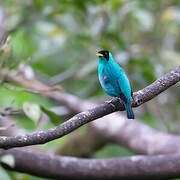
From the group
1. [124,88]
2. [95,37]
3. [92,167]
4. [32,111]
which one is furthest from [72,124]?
[95,37]

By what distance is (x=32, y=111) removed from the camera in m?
2.67

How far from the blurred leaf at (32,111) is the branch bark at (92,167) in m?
0.61

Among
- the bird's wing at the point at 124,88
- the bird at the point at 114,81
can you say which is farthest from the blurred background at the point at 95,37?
the bird's wing at the point at 124,88

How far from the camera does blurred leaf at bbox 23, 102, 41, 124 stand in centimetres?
264

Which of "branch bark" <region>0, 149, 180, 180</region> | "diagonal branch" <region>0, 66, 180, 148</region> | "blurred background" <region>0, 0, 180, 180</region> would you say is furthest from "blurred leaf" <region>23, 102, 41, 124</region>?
A: "blurred background" <region>0, 0, 180, 180</region>

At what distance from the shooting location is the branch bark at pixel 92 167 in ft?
10.4

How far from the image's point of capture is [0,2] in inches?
196

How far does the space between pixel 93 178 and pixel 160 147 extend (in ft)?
2.98

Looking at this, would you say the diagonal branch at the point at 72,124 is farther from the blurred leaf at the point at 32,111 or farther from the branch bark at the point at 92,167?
the branch bark at the point at 92,167

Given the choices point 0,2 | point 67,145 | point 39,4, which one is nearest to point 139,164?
point 67,145

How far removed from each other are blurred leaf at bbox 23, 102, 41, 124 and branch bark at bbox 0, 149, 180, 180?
2.02ft

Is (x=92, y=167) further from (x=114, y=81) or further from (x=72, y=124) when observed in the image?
(x=72, y=124)

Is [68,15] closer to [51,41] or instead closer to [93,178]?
[51,41]

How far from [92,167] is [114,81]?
0.69 m
